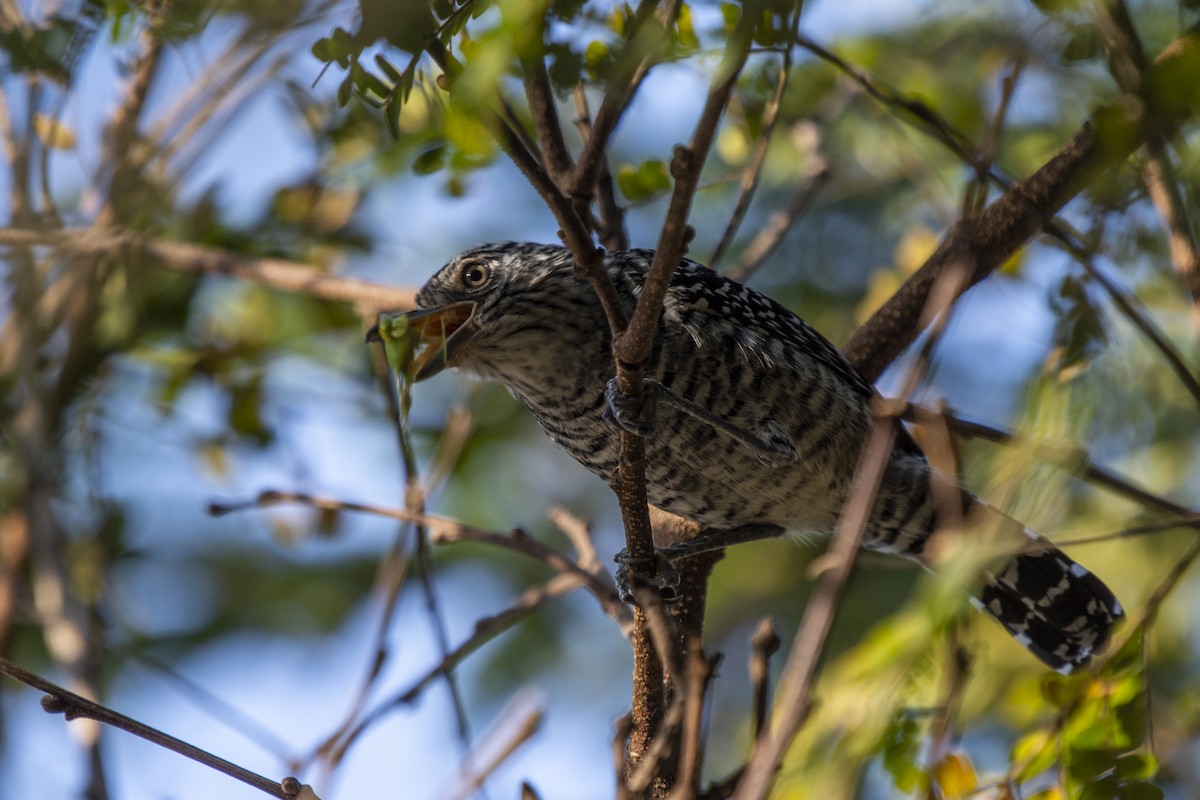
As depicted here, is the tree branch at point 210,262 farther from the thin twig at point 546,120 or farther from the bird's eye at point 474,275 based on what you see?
the thin twig at point 546,120

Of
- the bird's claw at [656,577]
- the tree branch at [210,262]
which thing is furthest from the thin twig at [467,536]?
the tree branch at [210,262]

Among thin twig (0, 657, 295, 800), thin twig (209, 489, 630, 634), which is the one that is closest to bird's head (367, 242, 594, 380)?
thin twig (209, 489, 630, 634)

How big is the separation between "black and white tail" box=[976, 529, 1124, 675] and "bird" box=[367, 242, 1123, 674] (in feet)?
0.06

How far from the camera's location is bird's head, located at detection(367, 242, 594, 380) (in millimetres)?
Result: 3357

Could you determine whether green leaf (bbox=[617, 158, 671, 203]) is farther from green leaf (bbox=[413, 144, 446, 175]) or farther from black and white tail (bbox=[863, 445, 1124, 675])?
black and white tail (bbox=[863, 445, 1124, 675])

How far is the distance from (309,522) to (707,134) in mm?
3652

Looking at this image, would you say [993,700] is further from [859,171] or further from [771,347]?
[859,171]

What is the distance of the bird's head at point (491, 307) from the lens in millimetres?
3357

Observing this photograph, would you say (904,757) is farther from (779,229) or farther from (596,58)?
(779,229)

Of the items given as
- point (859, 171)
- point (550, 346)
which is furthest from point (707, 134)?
point (859, 171)

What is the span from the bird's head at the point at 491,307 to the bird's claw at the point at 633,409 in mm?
582

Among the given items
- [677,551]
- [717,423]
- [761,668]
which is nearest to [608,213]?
[717,423]

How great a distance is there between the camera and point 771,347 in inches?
138

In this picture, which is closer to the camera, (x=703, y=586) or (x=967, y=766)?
(x=967, y=766)
